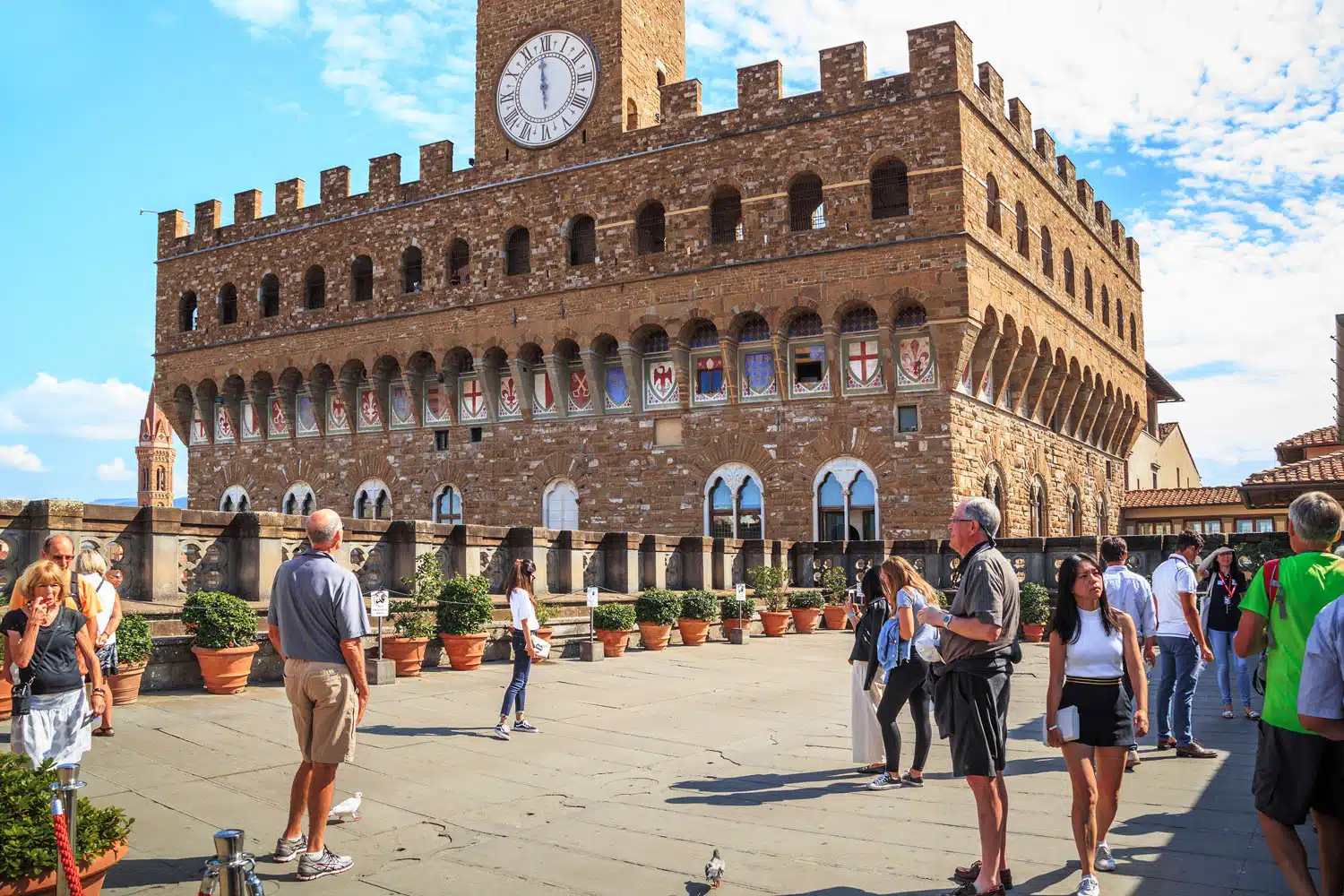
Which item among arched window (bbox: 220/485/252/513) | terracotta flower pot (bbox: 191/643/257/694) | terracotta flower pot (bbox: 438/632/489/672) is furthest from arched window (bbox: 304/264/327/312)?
terracotta flower pot (bbox: 191/643/257/694)

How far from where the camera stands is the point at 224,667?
10.5m

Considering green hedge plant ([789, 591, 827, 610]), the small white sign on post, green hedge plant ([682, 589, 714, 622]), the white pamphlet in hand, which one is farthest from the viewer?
green hedge plant ([789, 591, 827, 610])

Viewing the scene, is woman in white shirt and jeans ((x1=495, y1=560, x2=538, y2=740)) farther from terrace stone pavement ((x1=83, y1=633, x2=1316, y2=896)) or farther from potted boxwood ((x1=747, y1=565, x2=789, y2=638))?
potted boxwood ((x1=747, y1=565, x2=789, y2=638))

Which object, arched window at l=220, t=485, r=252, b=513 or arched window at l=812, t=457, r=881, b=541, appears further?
arched window at l=220, t=485, r=252, b=513

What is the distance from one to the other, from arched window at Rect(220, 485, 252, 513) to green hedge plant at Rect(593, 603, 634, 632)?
23905 millimetres

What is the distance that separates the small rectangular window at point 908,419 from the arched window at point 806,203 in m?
4.97

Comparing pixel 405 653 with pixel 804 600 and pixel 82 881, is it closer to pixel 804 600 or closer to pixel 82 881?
pixel 82 881

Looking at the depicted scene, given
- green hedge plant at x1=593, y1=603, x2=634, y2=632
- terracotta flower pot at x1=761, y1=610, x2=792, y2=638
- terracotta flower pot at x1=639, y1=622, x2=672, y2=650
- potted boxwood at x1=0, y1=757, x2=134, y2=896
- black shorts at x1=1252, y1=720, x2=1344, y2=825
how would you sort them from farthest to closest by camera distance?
terracotta flower pot at x1=761, y1=610, x2=792, y2=638, terracotta flower pot at x1=639, y1=622, x2=672, y2=650, green hedge plant at x1=593, y1=603, x2=634, y2=632, black shorts at x1=1252, y1=720, x2=1344, y2=825, potted boxwood at x1=0, y1=757, x2=134, y2=896

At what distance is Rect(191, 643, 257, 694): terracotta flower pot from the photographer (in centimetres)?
1050

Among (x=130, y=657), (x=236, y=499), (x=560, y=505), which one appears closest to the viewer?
(x=130, y=657)

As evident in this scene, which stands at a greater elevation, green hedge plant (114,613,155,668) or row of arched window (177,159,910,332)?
row of arched window (177,159,910,332)

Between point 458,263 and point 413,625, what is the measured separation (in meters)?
20.9

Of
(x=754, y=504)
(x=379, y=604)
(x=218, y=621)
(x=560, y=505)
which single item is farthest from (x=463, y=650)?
(x=560, y=505)

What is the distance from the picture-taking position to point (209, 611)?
10.6 metres
